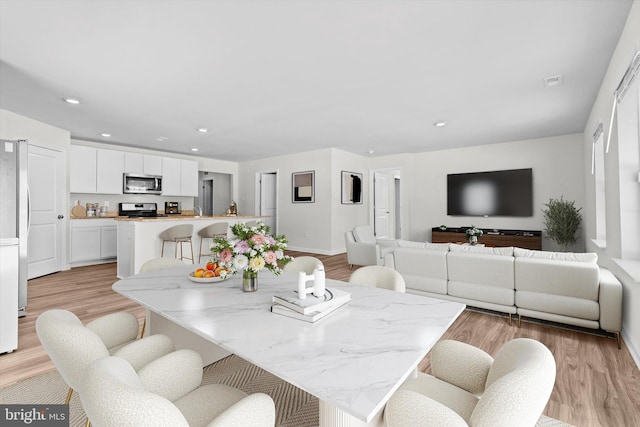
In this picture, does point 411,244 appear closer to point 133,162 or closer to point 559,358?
point 559,358

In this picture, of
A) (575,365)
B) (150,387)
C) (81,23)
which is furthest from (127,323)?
(575,365)

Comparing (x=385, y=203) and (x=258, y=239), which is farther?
(x=385, y=203)

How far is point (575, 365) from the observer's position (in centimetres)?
220

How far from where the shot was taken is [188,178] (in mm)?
7379

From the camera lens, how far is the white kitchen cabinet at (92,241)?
5543 millimetres

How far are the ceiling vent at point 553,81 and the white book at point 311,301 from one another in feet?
11.0

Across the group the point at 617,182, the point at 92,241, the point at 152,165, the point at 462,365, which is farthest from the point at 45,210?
the point at 617,182

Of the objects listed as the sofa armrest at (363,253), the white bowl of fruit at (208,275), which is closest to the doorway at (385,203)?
the sofa armrest at (363,253)

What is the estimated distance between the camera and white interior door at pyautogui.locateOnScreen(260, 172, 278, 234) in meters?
8.24

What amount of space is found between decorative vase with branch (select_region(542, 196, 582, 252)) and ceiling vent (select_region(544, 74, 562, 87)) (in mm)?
2944

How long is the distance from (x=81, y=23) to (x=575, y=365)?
4330 mm

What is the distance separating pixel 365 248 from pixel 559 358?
3152 mm

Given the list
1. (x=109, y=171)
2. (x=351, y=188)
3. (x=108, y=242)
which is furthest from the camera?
(x=351, y=188)

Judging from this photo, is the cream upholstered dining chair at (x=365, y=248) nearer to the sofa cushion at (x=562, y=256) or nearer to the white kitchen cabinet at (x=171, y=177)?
the sofa cushion at (x=562, y=256)
